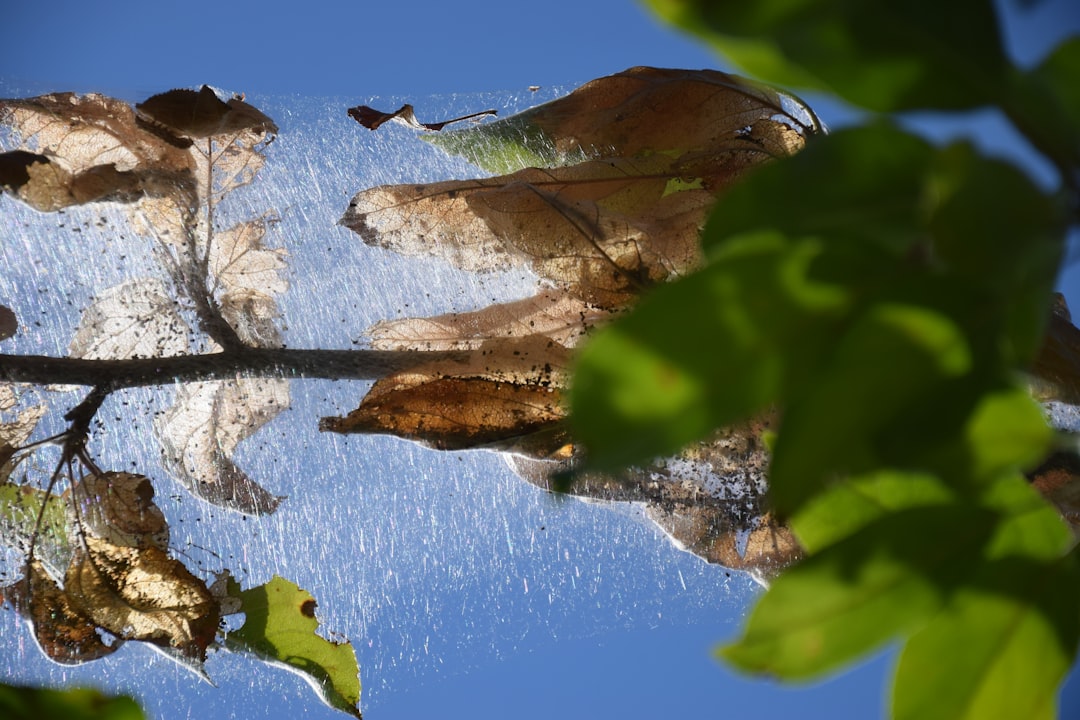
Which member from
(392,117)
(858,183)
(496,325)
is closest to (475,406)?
(496,325)

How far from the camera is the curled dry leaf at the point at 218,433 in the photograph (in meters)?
0.43

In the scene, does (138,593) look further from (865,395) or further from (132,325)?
(865,395)

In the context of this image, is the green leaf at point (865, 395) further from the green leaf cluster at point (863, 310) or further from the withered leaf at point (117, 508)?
the withered leaf at point (117, 508)

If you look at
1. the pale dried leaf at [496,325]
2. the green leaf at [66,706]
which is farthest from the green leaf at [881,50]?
the pale dried leaf at [496,325]

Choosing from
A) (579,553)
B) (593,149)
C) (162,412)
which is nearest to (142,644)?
(162,412)

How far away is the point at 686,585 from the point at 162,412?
11.7 inches

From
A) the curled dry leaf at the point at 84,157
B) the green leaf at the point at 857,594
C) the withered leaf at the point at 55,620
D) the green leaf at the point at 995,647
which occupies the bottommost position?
the green leaf at the point at 995,647

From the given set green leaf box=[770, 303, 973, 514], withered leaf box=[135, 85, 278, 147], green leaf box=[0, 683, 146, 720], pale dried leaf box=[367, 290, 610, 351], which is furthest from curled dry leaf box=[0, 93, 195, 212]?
green leaf box=[770, 303, 973, 514]

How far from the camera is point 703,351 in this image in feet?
0.36

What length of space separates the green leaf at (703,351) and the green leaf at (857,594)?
1.5 inches

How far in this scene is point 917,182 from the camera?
4.7 inches

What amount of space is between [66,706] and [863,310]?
183mm

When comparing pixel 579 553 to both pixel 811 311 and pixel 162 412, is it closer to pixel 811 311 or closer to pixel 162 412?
pixel 162 412

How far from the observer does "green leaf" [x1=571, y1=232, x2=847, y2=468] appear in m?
0.11
